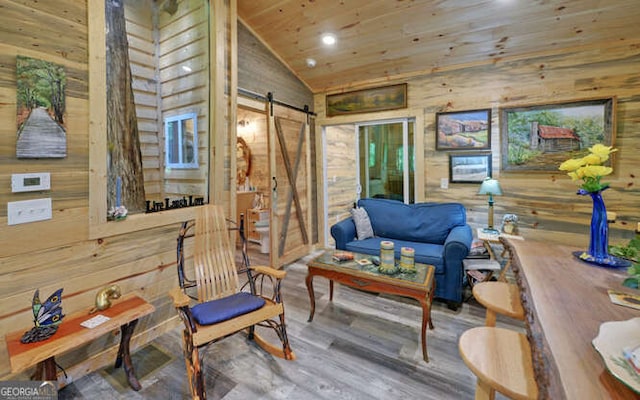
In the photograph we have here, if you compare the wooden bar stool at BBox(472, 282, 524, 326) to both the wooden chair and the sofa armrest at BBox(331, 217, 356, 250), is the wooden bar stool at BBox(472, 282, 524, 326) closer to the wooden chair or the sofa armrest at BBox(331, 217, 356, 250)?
the wooden chair

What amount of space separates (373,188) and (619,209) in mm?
3006

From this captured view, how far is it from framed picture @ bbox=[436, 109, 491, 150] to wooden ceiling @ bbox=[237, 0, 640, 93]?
629mm

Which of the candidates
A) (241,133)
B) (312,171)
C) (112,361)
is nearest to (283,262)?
(312,171)

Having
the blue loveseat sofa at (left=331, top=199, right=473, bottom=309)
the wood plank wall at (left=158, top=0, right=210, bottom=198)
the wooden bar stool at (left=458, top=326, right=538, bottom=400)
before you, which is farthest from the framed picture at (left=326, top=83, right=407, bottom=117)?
the wooden bar stool at (left=458, top=326, right=538, bottom=400)

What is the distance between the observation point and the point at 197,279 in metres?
2.30

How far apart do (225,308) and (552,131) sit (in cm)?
385

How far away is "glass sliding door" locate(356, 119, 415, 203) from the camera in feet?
14.4

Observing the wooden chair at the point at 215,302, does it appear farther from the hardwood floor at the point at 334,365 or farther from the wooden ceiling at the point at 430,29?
the wooden ceiling at the point at 430,29

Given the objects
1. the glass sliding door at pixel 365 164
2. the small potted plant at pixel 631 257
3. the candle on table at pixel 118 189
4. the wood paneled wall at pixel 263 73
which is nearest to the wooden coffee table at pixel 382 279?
the small potted plant at pixel 631 257

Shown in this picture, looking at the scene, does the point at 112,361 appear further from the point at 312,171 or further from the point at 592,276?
the point at 312,171

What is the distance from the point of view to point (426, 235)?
3553mm

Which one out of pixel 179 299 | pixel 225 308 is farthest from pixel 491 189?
pixel 179 299

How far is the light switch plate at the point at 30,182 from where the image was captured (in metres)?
1.68

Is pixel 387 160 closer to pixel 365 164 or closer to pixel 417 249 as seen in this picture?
pixel 365 164
